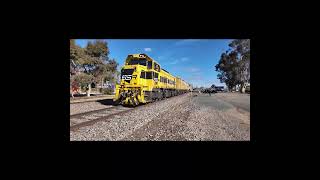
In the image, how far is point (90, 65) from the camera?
1970 cm

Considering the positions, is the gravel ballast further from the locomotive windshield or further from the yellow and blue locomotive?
the locomotive windshield

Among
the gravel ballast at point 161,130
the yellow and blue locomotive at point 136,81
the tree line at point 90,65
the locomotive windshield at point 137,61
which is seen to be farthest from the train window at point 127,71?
the tree line at point 90,65

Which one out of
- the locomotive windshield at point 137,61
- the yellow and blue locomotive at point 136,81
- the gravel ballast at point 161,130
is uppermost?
the locomotive windshield at point 137,61

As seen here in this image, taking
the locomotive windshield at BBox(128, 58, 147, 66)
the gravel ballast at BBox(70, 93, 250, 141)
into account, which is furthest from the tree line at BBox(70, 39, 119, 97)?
the gravel ballast at BBox(70, 93, 250, 141)

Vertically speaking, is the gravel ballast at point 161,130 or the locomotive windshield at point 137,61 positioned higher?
the locomotive windshield at point 137,61

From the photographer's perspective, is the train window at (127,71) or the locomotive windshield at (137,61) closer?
the train window at (127,71)

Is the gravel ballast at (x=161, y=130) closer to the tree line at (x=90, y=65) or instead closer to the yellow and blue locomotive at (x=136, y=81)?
the yellow and blue locomotive at (x=136, y=81)

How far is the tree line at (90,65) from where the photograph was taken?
18422 mm

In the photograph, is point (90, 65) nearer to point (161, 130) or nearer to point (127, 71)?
point (127, 71)

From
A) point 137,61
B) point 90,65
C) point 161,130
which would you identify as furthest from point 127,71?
point 90,65
